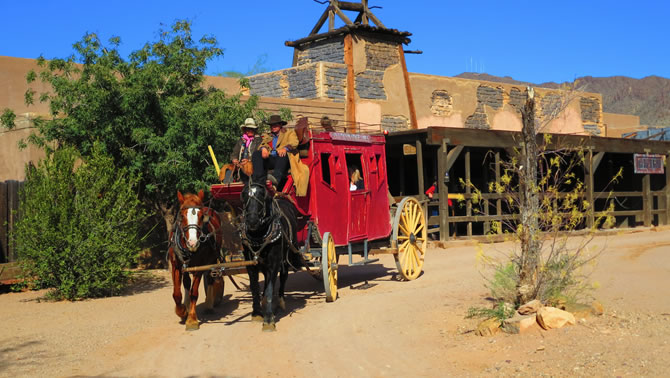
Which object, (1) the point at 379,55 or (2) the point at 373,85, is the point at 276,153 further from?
(1) the point at 379,55

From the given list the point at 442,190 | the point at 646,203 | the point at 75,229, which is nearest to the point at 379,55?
the point at 442,190

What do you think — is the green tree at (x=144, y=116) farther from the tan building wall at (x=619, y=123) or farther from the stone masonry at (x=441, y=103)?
the tan building wall at (x=619, y=123)

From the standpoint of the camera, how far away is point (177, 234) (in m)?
8.97

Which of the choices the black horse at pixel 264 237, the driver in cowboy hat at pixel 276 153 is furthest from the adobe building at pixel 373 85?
the black horse at pixel 264 237

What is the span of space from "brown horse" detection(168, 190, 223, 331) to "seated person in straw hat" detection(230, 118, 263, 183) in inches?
27.1

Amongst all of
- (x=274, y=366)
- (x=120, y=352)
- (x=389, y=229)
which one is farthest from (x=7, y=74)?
(x=274, y=366)

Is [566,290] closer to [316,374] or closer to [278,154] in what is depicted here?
[316,374]

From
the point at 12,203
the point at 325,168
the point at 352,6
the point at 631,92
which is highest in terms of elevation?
the point at 631,92

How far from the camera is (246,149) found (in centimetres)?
1007

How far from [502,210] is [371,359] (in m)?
15.4

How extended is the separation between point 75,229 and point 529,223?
7556 mm

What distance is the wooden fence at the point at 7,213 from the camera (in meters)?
13.3

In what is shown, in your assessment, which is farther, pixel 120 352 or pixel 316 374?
pixel 120 352

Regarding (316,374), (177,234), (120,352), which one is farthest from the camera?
(177,234)
